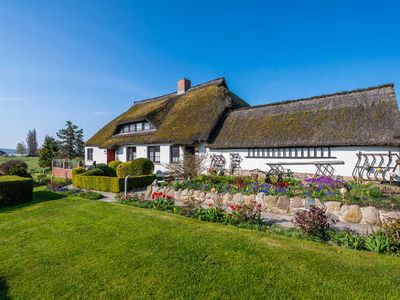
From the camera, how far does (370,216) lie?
5.61 metres

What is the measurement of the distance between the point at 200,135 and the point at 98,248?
11597 millimetres

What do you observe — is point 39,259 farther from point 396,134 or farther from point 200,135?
point 396,134

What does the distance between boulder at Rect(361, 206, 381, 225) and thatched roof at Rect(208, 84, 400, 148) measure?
231 inches

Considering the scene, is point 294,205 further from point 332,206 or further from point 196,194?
point 196,194

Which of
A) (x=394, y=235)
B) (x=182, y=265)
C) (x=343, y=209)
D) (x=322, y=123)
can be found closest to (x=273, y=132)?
(x=322, y=123)

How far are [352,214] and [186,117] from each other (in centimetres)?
1387

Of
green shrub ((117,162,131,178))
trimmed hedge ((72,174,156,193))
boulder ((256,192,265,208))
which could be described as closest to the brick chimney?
green shrub ((117,162,131,178))

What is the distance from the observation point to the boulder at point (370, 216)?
551 cm

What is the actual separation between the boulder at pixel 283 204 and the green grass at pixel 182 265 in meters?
2.17

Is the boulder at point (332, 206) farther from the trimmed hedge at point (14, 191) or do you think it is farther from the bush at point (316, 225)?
the trimmed hedge at point (14, 191)

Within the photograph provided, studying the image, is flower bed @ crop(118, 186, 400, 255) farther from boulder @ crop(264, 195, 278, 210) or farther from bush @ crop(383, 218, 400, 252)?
boulder @ crop(264, 195, 278, 210)

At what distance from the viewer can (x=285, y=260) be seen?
3.76 m

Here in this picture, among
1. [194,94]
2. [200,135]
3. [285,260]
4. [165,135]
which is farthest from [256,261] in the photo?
[194,94]

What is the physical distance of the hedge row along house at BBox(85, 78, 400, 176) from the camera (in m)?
10.6
